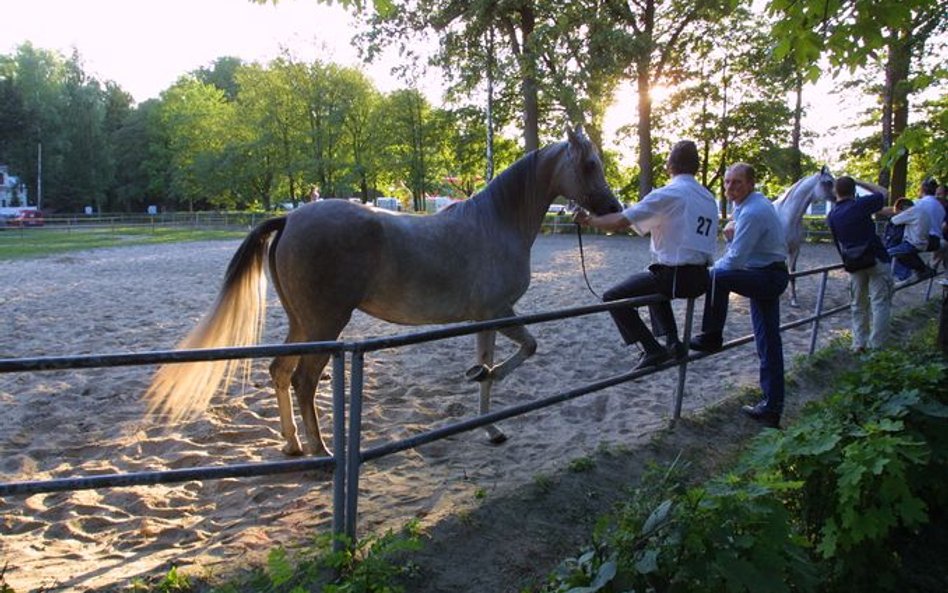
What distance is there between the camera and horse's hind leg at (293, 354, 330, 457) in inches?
169

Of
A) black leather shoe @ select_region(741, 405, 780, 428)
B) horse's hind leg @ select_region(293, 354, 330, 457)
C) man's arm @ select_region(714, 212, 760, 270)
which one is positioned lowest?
black leather shoe @ select_region(741, 405, 780, 428)

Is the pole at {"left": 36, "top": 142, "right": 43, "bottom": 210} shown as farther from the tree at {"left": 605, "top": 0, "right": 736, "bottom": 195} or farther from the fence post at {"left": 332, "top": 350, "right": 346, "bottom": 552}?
the fence post at {"left": 332, "top": 350, "right": 346, "bottom": 552}

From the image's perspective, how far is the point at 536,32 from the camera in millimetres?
24938

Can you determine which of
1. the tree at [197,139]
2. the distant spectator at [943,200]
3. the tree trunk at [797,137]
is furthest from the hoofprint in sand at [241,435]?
the tree at [197,139]

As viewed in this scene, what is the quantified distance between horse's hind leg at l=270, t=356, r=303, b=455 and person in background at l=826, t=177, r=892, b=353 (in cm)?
599

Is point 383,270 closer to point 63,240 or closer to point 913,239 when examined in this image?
point 913,239

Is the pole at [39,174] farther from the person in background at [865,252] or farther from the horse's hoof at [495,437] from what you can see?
the person in background at [865,252]

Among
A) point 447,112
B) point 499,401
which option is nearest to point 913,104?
point 447,112

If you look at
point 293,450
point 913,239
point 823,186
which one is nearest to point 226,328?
point 293,450

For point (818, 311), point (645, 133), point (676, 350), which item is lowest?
point (676, 350)

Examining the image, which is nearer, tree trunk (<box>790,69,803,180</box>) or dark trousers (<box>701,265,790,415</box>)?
dark trousers (<box>701,265,790,415</box>)

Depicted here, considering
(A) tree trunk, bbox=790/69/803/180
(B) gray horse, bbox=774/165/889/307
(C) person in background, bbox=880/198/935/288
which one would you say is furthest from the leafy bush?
(A) tree trunk, bbox=790/69/803/180

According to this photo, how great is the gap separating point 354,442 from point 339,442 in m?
0.07

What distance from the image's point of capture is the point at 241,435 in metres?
4.88
